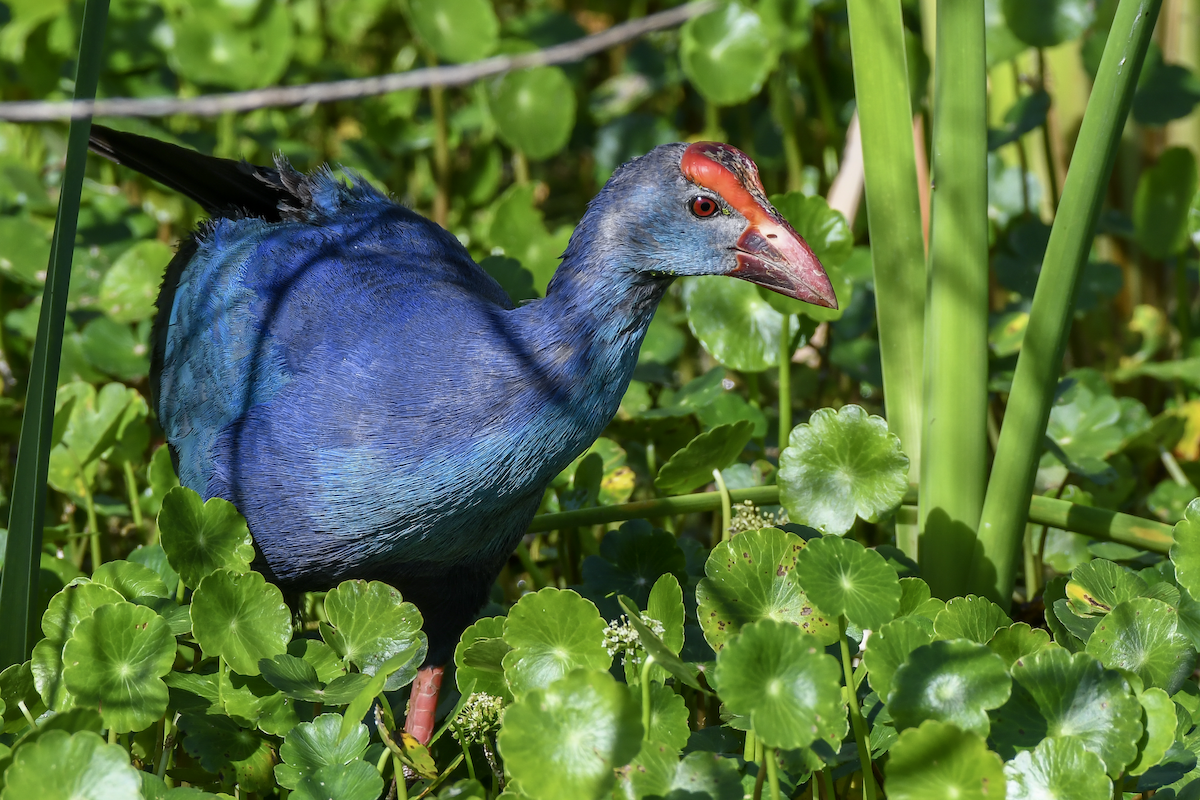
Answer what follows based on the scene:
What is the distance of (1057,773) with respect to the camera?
106 centimetres

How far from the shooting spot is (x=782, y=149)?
2775 millimetres

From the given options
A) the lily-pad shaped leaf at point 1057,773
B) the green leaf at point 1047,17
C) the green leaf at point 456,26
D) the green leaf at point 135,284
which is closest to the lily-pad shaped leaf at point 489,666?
the lily-pad shaped leaf at point 1057,773

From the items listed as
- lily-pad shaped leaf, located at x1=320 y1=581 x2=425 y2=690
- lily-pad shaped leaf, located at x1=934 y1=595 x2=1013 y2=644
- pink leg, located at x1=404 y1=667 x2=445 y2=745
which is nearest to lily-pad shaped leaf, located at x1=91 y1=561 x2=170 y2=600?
lily-pad shaped leaf, located at x1=320 y1=581 x2=425 y2=690

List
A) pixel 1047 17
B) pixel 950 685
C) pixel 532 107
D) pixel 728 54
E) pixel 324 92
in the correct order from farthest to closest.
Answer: pixel 532 107 → pixel 728 54 → pixel 1047 17 → pixel 950 685 → pixel 324 92

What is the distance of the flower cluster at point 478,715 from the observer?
127 centimetres

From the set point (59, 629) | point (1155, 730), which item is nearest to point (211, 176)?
point (59, 629)

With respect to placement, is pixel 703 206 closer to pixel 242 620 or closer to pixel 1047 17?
pixel 242 620

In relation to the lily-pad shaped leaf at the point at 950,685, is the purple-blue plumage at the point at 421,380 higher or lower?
higher

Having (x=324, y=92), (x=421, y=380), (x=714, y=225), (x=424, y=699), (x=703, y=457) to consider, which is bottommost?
(x=424, y=699)

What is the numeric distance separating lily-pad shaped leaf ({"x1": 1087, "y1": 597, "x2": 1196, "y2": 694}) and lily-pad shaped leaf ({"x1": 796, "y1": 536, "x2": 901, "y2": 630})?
0.78 ft

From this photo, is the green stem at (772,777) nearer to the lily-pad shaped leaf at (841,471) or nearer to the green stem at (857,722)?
the green stem at (857,722)

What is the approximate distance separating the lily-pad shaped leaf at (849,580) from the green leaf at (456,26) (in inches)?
65.4

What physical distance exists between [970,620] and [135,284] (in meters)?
1.62

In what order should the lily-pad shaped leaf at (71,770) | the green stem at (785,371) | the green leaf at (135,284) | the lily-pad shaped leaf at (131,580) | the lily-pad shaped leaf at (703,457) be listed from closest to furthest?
the lily-pad shaped leaf at (71,770) < the lily-pad shaped leaf at (131,580) < the lily-pad shaped leaf at (703,457) < the green stem at (785,371) < the green leaf at (135,284)
